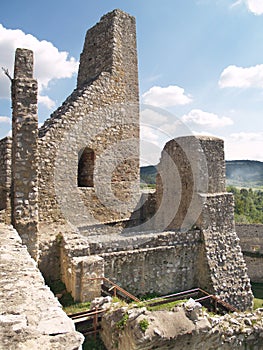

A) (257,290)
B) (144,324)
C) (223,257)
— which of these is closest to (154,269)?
(223,257)

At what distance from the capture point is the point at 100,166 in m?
11.2

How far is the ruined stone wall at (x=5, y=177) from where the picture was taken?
24.7 feet

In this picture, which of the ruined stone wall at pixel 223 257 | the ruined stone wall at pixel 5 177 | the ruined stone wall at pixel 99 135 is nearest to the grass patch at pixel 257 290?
the ruined stone wall at pixel 223 257

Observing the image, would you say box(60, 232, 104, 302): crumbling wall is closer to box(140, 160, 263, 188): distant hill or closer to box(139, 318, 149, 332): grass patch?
box(139, 318, 149, 332): grass patch

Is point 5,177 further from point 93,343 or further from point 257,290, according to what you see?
point 257,290

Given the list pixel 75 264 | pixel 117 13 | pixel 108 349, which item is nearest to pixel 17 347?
pixel 108 349

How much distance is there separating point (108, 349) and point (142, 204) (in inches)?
299

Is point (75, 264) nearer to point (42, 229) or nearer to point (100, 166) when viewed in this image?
point (42, 229)

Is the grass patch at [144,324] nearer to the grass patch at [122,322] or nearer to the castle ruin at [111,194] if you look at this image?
the grass patch at [122,322]

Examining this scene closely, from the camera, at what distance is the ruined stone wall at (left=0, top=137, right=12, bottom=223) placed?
7.53 metres

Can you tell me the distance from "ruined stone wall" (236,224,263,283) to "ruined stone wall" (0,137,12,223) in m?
19.7

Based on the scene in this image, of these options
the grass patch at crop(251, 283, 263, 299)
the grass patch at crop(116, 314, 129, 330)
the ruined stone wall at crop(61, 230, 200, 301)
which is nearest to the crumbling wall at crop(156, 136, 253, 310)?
the ruined stone wall at crop(61, 230, 200, 301)

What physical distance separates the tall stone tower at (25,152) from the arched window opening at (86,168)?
3.47 meters

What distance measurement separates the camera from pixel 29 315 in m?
2.85
